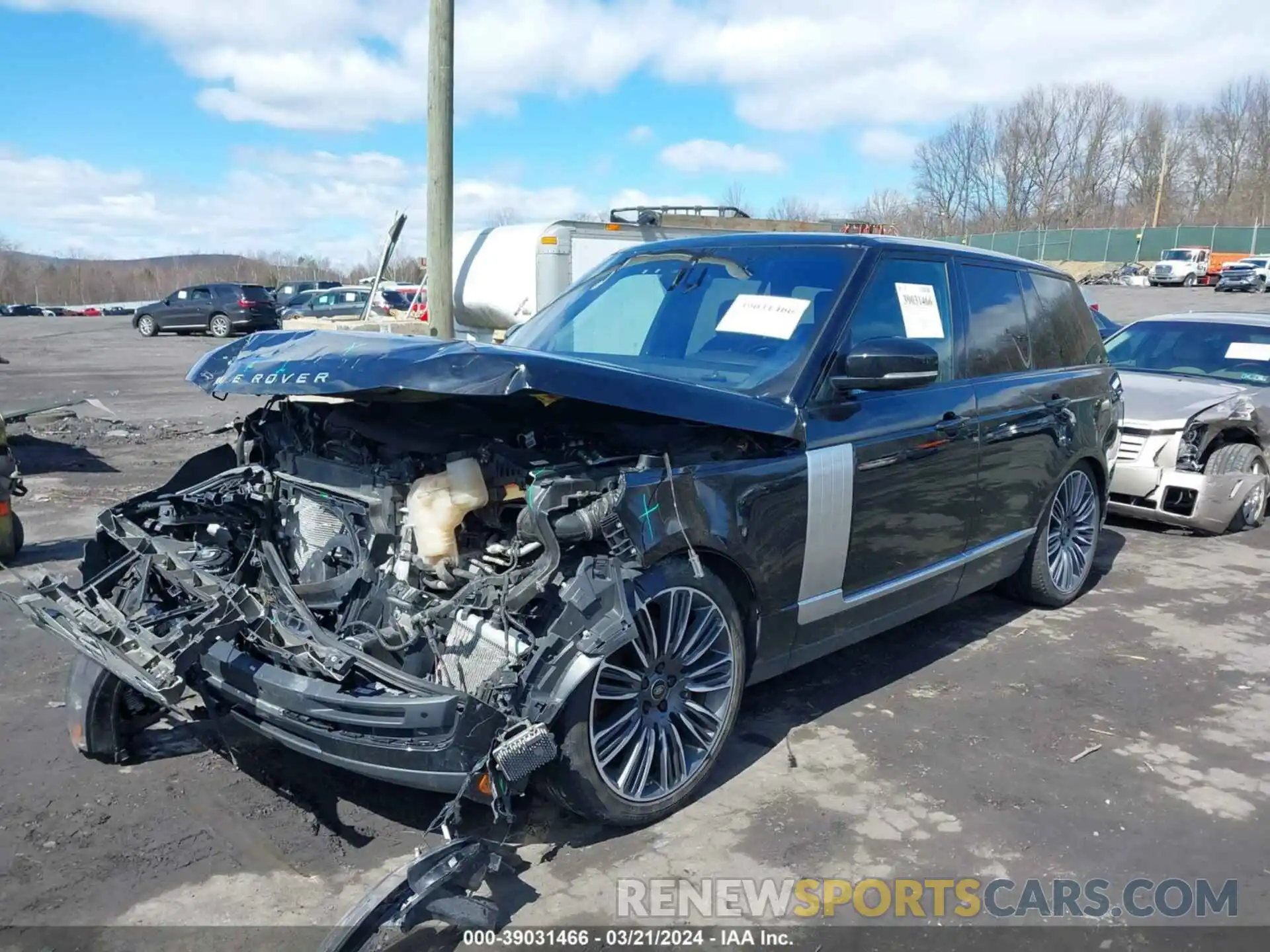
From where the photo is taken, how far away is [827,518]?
12.0ft

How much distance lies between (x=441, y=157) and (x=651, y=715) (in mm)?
7867

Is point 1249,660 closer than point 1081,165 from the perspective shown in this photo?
Yes

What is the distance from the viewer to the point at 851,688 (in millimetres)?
4457

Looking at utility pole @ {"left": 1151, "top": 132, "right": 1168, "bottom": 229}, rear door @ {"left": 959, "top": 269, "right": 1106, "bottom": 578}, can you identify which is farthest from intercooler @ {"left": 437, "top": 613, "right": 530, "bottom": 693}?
utility pole @ {"left": 1151, "top": 132, "right": 1168, "bottom": 229}

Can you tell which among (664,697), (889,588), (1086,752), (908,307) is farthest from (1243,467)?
(664,697)

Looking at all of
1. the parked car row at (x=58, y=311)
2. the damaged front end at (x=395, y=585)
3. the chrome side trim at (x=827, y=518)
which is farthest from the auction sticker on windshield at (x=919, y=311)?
the parked car row at (x=58, y=311)

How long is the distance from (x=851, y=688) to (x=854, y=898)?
5.25 feet

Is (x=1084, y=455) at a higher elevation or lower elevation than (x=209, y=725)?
higher

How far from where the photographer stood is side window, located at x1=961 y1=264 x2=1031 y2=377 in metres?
4.61

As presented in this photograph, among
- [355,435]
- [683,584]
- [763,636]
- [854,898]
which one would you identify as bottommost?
[854,898]

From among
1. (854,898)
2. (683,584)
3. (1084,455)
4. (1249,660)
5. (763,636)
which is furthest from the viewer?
(1084,455)

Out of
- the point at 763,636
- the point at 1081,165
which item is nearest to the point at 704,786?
the point at 763,636

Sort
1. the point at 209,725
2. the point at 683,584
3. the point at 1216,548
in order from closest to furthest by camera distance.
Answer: the point at 683,584 < the point at 209,725 < the point at 1216,548

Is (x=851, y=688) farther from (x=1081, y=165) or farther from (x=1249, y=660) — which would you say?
(x=1081, y=165)
